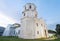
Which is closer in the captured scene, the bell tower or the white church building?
the white church building

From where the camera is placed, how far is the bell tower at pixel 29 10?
38.9 m

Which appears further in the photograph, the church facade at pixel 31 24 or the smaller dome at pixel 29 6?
the smaller dome at pixel 29 6

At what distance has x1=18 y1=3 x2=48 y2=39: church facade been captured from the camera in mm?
36719

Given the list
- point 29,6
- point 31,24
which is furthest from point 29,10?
point 31,24

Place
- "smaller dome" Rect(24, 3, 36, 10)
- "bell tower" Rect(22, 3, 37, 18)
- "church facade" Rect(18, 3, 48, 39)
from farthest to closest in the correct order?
"smaller dome" Rect(24, 3, 36, 10) < "bell tower" Rect(22, 3, 37, 18) < "church facade" Rect(18, 3, 48, 39)

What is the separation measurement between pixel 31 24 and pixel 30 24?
31 centimetres

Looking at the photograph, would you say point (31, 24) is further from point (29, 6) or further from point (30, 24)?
point (29, 6)

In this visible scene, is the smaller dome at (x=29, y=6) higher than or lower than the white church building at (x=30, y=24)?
higher

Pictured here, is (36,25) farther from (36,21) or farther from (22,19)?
(22,19)

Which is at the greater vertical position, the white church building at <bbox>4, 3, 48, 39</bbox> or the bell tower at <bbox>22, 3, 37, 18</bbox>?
the bell tower at <bbox>22, 3, 37, 18</bbox>

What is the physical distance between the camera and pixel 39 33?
38656 mm

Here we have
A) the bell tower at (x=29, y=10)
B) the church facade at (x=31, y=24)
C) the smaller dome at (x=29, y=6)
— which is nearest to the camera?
the church facade at (x=31, y=24)

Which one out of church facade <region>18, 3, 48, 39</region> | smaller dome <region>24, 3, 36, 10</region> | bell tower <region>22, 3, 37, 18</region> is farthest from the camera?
smaller dome <region>24, 3, 36, 10</region>

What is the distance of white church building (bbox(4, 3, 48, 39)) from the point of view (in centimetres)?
3672
